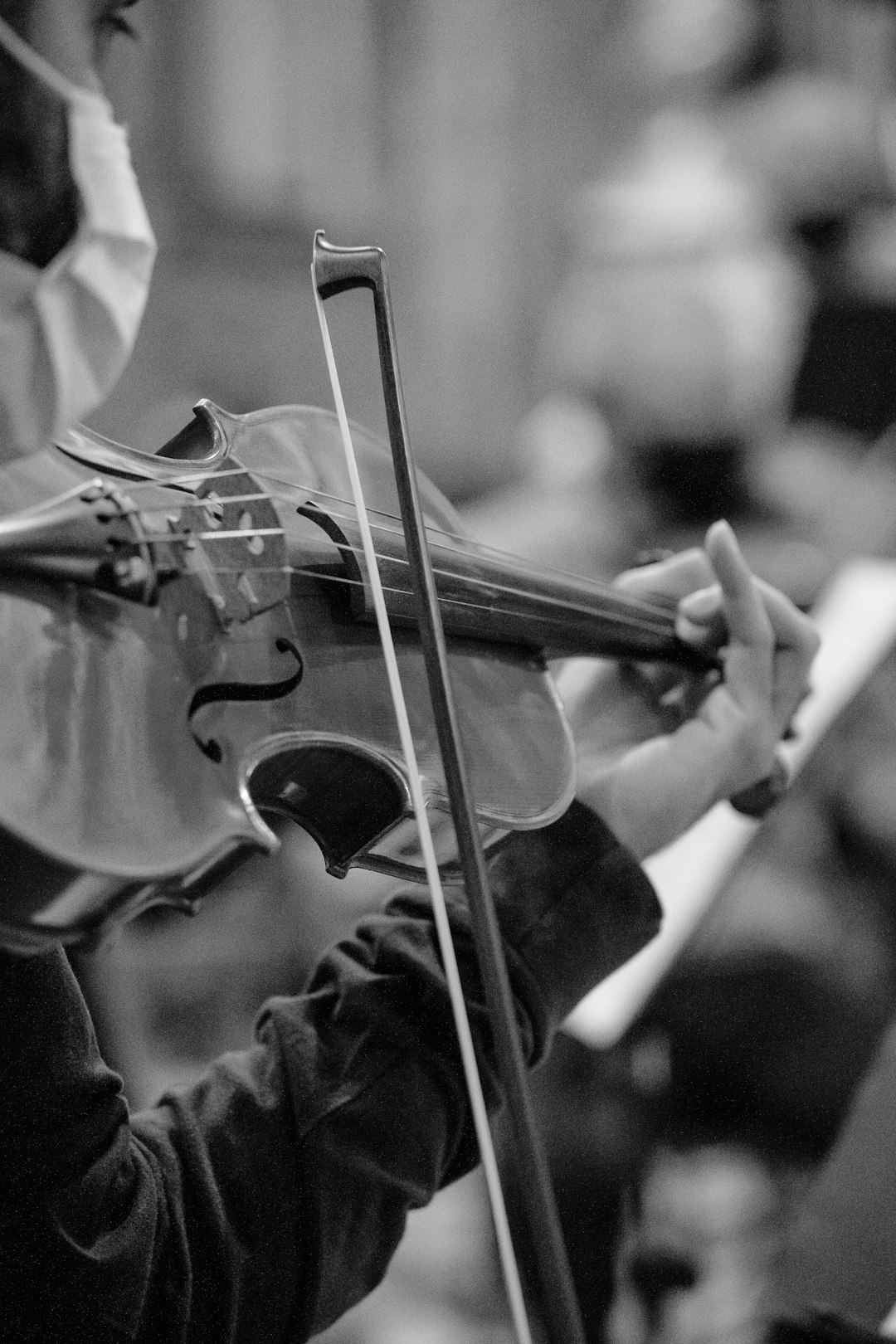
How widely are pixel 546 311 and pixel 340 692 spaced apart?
271cm

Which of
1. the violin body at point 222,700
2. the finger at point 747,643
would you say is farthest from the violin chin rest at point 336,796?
the finger at point 747,643

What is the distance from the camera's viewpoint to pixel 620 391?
193 centimetres

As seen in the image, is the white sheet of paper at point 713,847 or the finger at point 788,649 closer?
the finger at point 788,649

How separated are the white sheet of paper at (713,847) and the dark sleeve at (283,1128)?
0.87 feet

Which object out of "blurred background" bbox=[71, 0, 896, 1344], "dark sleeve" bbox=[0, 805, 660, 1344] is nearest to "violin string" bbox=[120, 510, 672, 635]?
"dark sleeve" bbox=[0, 805, 660, 1344]

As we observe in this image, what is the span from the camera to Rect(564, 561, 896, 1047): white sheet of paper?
2.87 ft

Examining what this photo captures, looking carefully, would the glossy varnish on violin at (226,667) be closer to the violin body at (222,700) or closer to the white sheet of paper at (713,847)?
the violin body at (222,700)

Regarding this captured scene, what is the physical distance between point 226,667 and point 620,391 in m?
1.56

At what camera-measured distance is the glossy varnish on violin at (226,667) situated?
375 mm

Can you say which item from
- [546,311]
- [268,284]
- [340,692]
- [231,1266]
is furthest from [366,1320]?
[546,311]

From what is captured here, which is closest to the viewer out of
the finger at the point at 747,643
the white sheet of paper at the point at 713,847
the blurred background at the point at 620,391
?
the finger at the point at 747,643

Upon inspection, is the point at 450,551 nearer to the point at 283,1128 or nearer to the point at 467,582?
the point at 467,582

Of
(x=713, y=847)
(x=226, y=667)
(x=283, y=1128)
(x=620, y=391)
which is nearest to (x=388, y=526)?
(x=226, y=667)

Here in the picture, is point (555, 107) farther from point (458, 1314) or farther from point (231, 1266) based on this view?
point (231, 1266)
